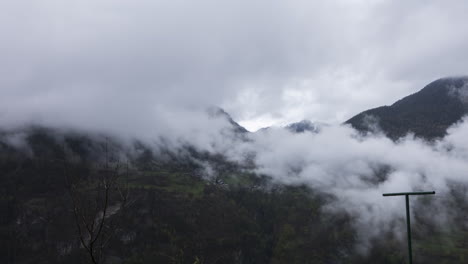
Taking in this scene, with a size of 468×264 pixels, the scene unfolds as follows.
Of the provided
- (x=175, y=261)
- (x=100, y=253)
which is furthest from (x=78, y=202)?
(x=175, y=261)

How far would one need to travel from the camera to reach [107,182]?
9.13 m

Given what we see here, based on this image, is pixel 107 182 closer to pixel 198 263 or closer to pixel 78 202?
pixel 78 202

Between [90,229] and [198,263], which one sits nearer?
[90,229]

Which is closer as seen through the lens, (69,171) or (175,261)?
(69,171)

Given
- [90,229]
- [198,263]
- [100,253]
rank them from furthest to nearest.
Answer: [198,263]
[100,253]
[90,229]

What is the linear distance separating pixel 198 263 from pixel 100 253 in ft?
21.4

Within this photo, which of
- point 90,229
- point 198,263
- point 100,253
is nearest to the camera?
point 90,229

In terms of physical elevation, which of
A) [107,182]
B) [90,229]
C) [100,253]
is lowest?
[100,253]

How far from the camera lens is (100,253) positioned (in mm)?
8852

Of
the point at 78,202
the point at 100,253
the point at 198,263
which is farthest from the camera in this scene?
the point at 198,263

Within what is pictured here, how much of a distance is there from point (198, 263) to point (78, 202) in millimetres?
6857

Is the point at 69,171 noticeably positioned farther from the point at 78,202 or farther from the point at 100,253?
the point at 100,253

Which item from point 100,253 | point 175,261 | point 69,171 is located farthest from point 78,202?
point 175,261

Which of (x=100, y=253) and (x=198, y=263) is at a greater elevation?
(x=100, y=253)
